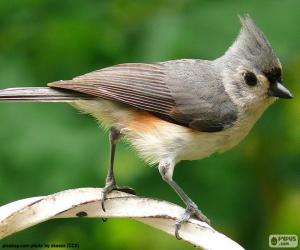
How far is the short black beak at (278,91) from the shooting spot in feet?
11.2

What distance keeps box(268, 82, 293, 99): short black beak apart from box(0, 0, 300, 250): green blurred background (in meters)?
0.37

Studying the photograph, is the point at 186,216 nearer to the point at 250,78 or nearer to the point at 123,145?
the point at 250,78

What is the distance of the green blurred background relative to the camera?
3.89 m

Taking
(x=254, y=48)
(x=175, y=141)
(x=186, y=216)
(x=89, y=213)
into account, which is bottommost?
(x=186, y=216)

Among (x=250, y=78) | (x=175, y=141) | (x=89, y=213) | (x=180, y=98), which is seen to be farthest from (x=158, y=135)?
(x=89, y=213)

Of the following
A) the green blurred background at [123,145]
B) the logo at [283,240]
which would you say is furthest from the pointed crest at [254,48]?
the logo at [283,240]

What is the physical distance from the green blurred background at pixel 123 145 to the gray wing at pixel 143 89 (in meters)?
0.22

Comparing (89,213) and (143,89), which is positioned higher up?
(143,89)

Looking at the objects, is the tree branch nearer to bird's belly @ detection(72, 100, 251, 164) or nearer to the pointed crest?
bird's belly @ detection(72, 100, 251, 164)

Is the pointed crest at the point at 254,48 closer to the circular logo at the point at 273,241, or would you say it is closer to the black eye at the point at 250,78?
the black eye at the point at 250,78

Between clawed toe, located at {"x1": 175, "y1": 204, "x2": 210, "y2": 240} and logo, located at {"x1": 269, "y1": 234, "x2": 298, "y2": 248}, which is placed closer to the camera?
clawed toe, located at {"x1": 175, "y1": 204, "x2": 210, "y2": 240}

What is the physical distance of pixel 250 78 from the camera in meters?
3.59

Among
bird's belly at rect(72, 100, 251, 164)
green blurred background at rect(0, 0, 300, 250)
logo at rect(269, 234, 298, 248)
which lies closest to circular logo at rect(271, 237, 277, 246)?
logo at rect(269, 234, 298, 248)

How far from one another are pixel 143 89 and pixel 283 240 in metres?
1.19
